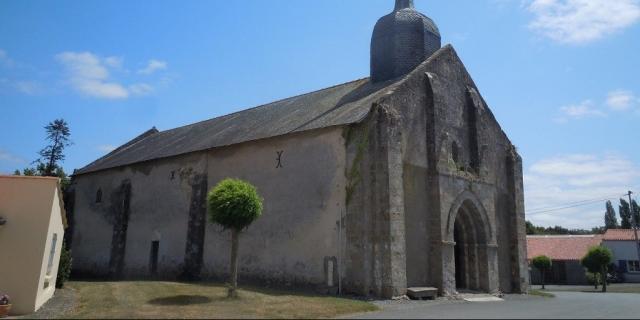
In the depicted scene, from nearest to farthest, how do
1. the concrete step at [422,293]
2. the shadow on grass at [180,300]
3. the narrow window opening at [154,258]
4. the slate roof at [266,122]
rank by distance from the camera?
the shadow on grass at [180,300] < the concrete step at [422,293] < the slate roof at [266,122] < the narrow window opening at [154,258]

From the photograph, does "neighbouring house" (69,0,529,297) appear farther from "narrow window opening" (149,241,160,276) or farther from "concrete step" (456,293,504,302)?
"concrete step" (456,293,504,302)

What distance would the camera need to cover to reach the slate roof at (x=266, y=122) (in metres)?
19.8

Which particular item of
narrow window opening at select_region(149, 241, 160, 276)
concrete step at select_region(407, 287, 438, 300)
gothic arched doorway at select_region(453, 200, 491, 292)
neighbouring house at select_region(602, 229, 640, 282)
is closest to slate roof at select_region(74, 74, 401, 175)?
narrow window opening at select_region(149, 241, 160, 276)

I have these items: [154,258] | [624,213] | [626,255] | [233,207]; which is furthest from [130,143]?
[624,213]

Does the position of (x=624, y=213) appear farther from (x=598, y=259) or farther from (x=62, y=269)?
(x=62, y=269)

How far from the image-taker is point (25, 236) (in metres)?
12.8

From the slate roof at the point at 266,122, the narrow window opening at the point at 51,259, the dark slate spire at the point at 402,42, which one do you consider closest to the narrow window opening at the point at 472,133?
the dark slate spire at the point at 402,42

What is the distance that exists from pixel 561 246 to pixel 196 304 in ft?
144

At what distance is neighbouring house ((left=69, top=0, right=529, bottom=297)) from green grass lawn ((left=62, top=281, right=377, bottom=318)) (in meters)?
2.91

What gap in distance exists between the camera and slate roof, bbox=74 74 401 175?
1980 cm

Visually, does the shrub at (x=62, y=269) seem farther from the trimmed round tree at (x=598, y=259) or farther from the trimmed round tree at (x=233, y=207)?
the trimmed round tree at (x=598, y=259)

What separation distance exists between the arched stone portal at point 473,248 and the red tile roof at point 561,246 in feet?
89.2

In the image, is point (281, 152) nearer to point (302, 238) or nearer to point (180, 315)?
point (302, 238)

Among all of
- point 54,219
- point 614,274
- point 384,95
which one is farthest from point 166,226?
point 614,274
